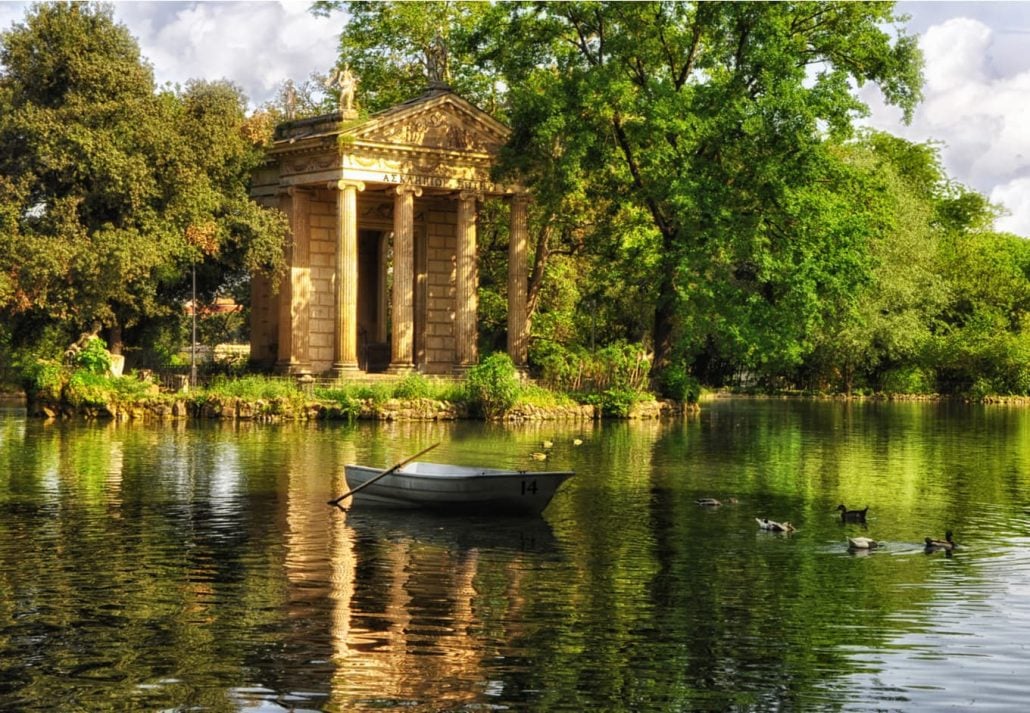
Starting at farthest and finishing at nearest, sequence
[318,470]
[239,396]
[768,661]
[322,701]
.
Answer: [239,396] → [318,470] → [768,661] → [322,701]

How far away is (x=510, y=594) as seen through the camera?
1777 centimetres

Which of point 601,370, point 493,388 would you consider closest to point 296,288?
point 493,388

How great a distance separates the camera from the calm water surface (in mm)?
13141

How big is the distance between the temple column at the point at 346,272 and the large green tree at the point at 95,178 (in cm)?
364

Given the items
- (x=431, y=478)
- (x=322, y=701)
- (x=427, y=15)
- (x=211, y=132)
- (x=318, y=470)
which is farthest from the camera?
(x=427, y=15)

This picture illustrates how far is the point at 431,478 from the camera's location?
993 inches

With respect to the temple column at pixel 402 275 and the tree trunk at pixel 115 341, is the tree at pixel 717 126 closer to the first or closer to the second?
the temple column at pixel 402 275

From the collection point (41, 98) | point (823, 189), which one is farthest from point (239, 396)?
point (823, 189)

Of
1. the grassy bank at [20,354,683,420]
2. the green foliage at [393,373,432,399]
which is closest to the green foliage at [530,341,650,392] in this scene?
the grassy bank at [20,354,683,420]

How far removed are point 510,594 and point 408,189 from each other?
136ft

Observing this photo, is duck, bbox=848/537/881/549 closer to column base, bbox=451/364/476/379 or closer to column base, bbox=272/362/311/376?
column base, bbox=451/364/476/379

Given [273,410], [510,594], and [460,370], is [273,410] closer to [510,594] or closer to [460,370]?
[460,370]

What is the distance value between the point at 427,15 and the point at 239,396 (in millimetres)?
24445

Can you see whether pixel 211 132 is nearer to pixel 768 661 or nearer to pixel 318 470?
pixel 318 470
